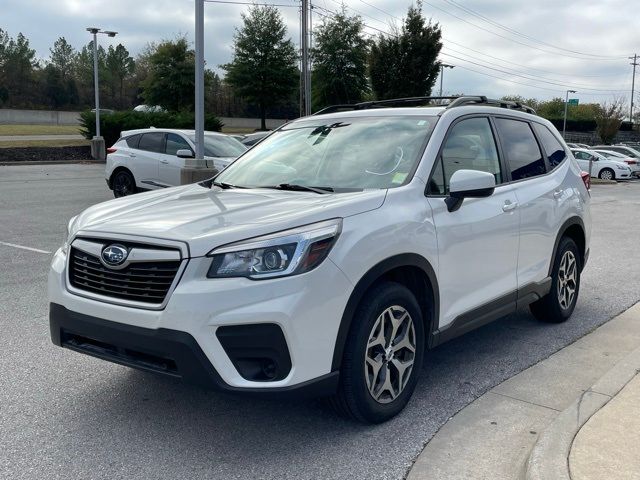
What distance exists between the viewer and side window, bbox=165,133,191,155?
567 inches

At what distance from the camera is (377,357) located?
3.68m

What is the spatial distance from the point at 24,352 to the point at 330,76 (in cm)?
4125

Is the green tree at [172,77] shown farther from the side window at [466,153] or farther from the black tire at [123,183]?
the side window at [466,153]

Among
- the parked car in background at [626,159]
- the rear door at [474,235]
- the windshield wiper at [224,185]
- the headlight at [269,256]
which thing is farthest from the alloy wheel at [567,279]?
the parked car in background at [626,159]

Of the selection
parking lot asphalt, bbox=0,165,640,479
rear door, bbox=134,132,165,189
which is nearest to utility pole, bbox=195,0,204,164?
rear door, bbox=134,132,165,189

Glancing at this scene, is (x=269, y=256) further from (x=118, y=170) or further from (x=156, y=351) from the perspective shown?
(x=118, y=170)

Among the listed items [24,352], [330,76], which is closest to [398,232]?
[24,352]

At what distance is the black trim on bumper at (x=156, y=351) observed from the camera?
3.17 m

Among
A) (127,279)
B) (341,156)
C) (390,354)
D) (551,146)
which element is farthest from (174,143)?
(390,354)

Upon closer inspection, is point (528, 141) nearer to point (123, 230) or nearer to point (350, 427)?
point (350, 427)

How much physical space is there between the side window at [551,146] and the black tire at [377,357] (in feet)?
8.35

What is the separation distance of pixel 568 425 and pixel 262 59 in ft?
147

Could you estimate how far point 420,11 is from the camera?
125 feet

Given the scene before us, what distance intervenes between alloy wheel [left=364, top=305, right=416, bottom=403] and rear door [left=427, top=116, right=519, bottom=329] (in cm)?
41
